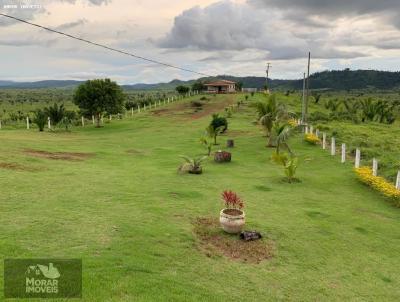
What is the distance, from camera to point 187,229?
11.0 meters

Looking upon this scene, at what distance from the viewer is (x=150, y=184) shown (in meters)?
16.2

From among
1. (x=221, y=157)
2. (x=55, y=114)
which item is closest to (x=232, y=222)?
(x=221, y=157)

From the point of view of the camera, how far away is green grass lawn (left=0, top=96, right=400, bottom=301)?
8242 millimetres

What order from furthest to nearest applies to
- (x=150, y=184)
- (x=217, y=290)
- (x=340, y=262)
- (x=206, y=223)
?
1. (x=150, y=184)
2. (x=206, y=223)
3. (x=340, y=262)
4. (x=217, y=290)

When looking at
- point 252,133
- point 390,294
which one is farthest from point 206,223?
point 252,133

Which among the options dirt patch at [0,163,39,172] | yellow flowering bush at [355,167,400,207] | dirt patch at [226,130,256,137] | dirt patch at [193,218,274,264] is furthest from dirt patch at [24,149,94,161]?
dirt patch at [226,130,256,137]

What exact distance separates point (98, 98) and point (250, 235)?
109 feet

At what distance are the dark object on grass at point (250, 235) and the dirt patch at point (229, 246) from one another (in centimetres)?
11

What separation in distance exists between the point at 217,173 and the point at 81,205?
9382 mm

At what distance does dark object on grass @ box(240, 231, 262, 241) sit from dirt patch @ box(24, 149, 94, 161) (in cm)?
1270

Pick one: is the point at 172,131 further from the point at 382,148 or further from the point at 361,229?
the point at 361,229

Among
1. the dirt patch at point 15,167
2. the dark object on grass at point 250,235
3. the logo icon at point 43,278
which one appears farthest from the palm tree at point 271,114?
the logo icon at point 43,278

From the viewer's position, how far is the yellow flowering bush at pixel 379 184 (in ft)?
56.5

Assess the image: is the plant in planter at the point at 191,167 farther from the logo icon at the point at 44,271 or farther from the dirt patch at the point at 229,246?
the logo icon at the point at 44,271
